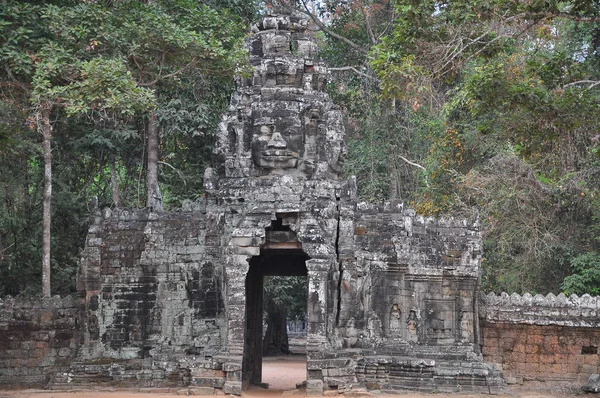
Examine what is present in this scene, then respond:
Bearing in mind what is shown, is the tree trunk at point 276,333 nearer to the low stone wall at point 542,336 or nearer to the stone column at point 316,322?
the low stone wall at point 542,336

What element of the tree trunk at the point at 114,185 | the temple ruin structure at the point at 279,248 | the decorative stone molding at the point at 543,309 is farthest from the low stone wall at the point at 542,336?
the tree trunk at the point at 114,185

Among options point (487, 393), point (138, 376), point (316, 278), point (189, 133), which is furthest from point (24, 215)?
point (487, 393)

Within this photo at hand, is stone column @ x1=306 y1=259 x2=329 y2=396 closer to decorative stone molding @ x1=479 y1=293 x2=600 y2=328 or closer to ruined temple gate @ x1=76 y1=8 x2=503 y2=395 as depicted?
ruined temple gate @ x1=76 y1=8 x2=503 y2=395

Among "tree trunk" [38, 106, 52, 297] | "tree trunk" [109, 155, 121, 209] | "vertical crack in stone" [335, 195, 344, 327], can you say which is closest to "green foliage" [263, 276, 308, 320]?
"tree trunk" [109, 155, 121, 209]

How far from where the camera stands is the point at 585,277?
20.3 meters

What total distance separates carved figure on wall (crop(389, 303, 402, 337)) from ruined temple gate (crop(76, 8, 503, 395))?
18 mm

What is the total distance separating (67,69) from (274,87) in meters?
3.88

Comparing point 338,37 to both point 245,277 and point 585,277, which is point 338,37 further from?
point 245,277

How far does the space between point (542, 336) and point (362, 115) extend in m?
12.2

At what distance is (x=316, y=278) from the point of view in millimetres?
15734

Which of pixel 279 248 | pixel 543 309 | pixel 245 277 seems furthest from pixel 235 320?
pixel 543 309

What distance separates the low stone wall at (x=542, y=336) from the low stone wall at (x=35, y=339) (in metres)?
7.92

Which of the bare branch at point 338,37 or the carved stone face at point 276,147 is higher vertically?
the bare branch at point 338,37

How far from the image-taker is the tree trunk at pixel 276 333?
100ft
